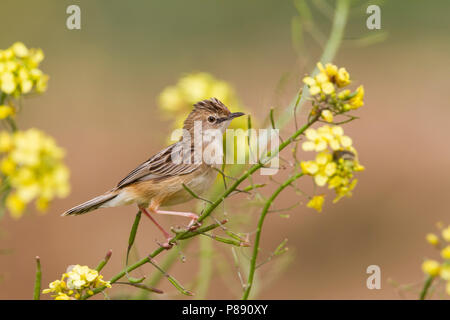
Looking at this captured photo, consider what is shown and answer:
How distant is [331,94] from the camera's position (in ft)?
6.52

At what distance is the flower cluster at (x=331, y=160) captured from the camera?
1.85 meters

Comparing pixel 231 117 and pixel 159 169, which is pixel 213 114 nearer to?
pixel 231 117

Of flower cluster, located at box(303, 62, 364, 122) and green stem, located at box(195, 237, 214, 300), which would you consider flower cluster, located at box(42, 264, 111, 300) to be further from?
green stem, located at box(195, 237, 214, 300)

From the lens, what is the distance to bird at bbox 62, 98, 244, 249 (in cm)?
321

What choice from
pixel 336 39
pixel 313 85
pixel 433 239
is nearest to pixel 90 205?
pixel 313 85

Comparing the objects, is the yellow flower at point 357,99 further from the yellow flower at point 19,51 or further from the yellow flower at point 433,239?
the yellow flower at point 19,51

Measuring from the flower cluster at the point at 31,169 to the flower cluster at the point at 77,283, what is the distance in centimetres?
63

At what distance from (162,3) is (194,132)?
8.40 m

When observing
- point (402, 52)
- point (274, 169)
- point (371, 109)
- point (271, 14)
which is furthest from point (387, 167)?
point (274, 169)

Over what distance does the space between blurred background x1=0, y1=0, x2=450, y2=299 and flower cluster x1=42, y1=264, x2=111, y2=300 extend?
6.62 ft

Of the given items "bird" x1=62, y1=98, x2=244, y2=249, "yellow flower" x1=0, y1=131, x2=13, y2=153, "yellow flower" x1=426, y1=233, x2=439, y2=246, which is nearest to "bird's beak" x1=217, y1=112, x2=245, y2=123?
"bird" x1=62, y1=98, x2=244, y2=249

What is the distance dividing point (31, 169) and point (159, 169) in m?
1.91

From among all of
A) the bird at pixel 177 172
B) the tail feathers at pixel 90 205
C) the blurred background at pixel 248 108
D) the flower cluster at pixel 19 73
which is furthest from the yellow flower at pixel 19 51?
the blurred background at pixel 248 108
